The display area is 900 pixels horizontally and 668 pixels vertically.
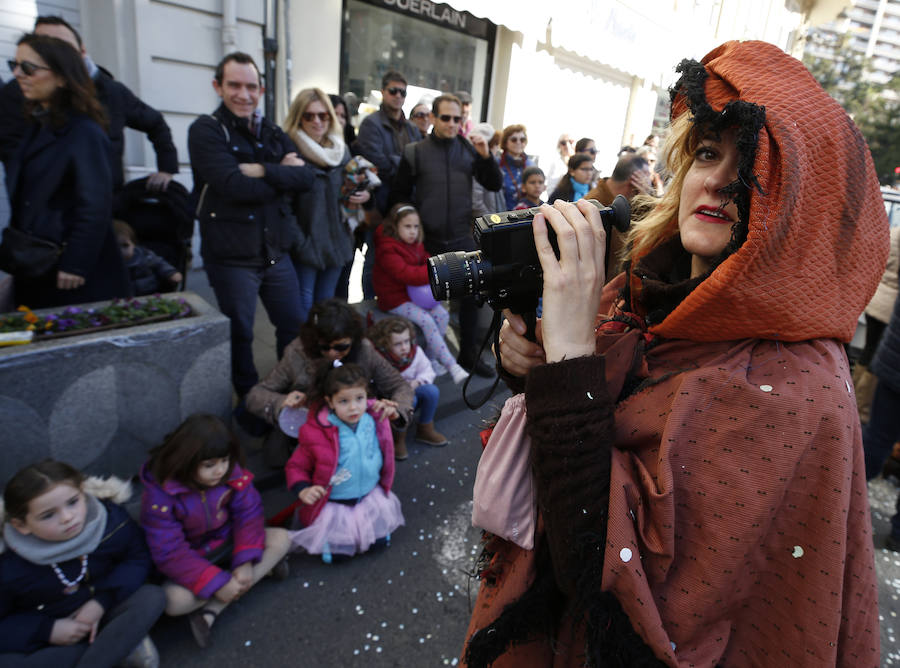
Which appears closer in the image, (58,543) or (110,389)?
(58,543)

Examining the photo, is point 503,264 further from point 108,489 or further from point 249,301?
point 249,301

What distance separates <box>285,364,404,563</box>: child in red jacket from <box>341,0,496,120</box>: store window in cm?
553

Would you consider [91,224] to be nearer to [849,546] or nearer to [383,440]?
[383,440]

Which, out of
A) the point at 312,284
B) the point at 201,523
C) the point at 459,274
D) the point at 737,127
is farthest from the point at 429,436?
the point at 737,127

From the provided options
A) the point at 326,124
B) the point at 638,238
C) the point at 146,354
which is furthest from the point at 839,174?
the point at 326,124

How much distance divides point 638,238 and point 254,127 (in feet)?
9.27

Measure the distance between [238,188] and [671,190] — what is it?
8.48 feet

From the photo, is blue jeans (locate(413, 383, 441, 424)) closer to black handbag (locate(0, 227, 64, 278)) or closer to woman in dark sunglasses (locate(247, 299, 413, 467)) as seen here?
woman in dark sunglasses (locate(247, 299, 413, 467))

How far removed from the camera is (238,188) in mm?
3219

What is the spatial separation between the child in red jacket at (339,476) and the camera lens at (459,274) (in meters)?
1.76

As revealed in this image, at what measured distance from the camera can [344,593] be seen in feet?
8.46

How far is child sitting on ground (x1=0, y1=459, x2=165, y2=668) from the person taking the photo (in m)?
1.91

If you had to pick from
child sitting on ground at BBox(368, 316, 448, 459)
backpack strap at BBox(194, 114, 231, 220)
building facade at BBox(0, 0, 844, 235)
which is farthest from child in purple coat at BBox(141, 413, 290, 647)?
building facade at BBox(0, 0, 844, 235)

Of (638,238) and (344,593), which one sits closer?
(638,238)
